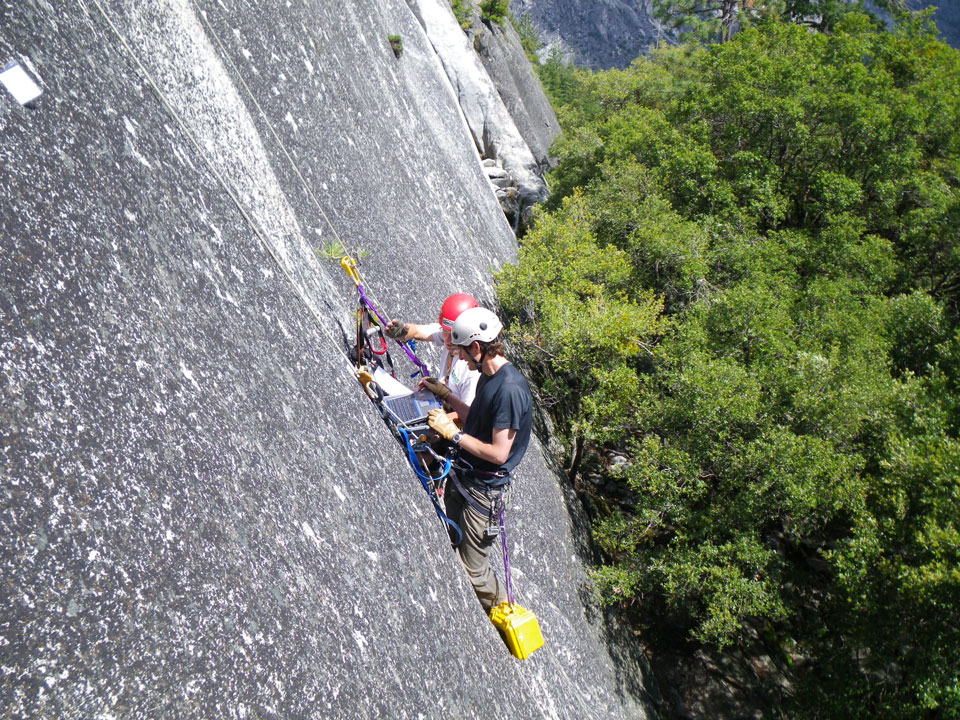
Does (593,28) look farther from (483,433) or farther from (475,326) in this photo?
(483,433)

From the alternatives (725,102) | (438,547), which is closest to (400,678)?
(438,547)

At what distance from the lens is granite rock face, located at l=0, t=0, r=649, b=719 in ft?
9.31

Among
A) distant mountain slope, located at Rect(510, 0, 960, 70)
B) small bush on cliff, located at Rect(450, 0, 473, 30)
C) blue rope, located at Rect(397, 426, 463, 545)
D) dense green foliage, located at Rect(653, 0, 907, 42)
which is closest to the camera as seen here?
blue rope, located at Rect(397, 426, 463, 545)

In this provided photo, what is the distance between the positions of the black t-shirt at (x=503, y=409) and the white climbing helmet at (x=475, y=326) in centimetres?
30

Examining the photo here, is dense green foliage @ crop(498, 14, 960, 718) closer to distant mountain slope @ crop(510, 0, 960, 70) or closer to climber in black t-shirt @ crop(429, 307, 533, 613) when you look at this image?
climber in black t-shirt @ crop(429, 307, 533, 613)

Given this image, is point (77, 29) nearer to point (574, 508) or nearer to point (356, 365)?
point (356, 365)

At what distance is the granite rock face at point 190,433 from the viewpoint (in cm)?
284

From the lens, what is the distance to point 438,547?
18.2 ft

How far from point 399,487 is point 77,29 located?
13.3 ft

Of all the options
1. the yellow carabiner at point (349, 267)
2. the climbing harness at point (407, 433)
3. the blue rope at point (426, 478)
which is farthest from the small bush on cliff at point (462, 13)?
the blue rope at point (426, 478)

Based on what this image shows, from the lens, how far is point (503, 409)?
4.99 meters

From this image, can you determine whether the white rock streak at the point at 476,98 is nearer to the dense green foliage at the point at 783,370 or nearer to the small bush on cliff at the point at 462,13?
the small bush on cliff at the point at 462,13

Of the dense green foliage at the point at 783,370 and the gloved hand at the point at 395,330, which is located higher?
the gloved hand at the point at 395,330

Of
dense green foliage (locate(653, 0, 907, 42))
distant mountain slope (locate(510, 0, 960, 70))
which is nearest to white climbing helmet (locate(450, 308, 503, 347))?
dense green foliage (locate(653, 0, 907, 42))
